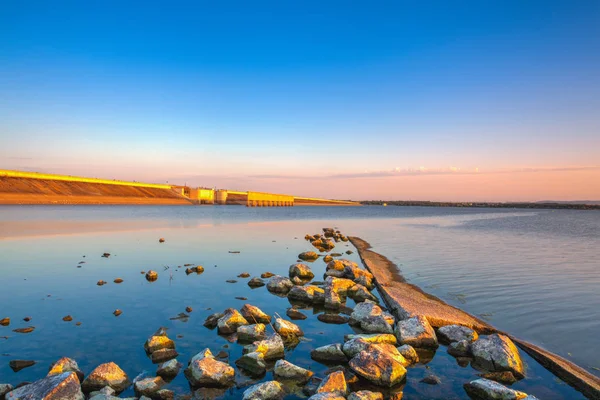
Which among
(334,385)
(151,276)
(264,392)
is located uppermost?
(334,385)

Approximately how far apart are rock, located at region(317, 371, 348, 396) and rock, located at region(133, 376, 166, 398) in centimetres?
296

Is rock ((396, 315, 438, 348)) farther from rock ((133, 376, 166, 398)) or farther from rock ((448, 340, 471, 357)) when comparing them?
rock ((133, 376, 166, 398))

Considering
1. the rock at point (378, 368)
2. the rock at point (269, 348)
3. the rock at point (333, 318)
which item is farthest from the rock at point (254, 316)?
the rock at point (378, 368)

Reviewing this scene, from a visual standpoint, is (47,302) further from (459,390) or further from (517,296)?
(517,296)

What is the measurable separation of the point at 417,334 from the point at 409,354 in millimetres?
1025

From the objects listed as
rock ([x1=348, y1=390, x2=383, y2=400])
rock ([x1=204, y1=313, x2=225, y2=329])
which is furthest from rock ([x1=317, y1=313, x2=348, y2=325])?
rock ([x1=348, y1=390, x2=383, y2=400])

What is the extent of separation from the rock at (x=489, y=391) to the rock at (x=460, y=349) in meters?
1.60

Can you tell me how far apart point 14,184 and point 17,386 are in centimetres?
12800

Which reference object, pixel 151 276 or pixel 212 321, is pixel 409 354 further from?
pixel 151 276

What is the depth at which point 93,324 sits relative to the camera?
995 centimetres

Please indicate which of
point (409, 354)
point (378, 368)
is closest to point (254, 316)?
point (378, 368)

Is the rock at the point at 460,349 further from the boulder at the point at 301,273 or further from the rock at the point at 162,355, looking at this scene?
the boulder at the point at 301,273

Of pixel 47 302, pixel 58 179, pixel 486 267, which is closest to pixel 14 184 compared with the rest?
pixel 58 179

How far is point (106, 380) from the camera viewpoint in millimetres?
6527
